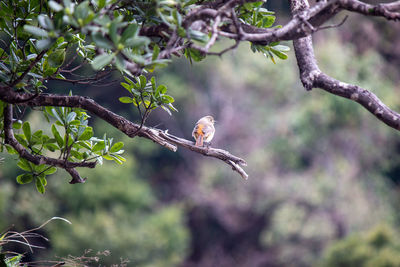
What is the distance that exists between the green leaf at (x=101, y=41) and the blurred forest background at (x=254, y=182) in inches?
326

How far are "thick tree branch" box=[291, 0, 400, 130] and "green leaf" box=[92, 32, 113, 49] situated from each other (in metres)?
0.95

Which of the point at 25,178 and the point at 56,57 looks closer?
the point at 56,57

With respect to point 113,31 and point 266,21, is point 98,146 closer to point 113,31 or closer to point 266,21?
point 113,31

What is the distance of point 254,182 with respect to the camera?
14125 mm

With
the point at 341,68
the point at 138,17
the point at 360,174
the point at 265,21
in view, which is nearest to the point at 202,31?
the point at 138,17

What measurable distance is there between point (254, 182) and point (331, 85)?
1206cm

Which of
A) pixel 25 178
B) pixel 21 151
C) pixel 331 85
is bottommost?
pixel 25 178

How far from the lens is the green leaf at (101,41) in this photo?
1823 mm

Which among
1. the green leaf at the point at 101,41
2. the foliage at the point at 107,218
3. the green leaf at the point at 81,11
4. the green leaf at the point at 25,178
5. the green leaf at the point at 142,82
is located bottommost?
the foliage at the point at 107,218

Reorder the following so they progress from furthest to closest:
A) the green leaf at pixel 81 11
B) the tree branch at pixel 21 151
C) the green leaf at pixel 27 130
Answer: the green leaf at pixel 27 130, the tree branch at pixel 21 151, the green leaf at pixel 81 11

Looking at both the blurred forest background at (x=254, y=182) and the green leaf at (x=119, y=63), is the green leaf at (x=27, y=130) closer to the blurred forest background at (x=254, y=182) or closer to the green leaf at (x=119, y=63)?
the green leaf at (x=119, y=63)

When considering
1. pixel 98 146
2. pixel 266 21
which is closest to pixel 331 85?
pixel 266 21

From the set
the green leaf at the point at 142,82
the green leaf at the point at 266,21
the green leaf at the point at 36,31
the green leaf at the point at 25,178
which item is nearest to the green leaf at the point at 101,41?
the green leaf at the point at 36,31

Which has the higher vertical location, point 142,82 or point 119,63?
point 119,63
